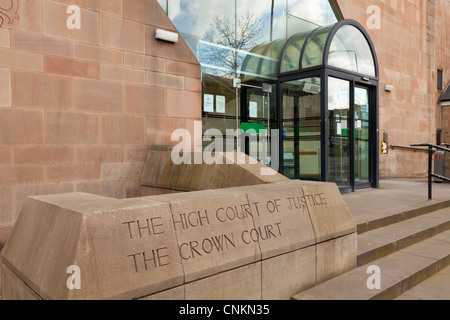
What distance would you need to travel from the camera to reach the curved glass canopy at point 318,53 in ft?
26.6

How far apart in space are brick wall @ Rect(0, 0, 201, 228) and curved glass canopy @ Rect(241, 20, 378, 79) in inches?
105

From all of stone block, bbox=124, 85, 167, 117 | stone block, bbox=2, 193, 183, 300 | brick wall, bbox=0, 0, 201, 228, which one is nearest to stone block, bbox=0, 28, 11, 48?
brick wall, bbox=0, 0, 201, 228

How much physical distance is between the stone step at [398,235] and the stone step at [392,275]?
0.07m

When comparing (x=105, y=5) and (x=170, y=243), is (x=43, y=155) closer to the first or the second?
(x=105, y=5)

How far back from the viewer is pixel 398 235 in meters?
4.82

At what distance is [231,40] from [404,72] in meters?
7.84

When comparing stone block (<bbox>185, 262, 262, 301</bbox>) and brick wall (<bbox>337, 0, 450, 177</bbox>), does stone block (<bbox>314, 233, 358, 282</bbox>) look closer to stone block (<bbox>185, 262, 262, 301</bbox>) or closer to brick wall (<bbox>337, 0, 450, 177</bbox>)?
stone block (<bbox>185, 262, 262, 301</bbox>)

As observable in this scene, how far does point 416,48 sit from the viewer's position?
44.0 feet

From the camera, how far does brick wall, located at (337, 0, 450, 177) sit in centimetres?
1188

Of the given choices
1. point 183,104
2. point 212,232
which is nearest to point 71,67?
point 183,104

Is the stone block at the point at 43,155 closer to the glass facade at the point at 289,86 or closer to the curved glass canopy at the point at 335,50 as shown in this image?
the glass facade at the point at 289,86
